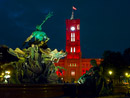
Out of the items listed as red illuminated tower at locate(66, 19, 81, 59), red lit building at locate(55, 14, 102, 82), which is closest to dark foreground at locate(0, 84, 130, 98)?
red lit building at locate(55, 14, 102, 82)

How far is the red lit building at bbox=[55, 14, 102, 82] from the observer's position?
6988 cm

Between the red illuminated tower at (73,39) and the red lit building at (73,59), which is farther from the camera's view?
the red illuminated tower at (73,39)

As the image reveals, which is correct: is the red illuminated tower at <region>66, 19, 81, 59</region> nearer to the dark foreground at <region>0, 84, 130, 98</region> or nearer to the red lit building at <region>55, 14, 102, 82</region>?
the red lit building at <region>55, 14, 102, 82</region>

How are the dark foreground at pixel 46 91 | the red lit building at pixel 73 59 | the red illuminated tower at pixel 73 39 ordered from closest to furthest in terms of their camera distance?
the dark foreground at pixel 46 91 → the red lit building at pixel 73 59 → the red illuminated tower at pixel 73 39

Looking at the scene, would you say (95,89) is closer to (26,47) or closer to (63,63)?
(26,47)

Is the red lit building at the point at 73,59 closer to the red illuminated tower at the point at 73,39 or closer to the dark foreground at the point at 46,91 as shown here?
the red illuminated tower at the point at 73,39

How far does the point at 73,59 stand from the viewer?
72.2 metres

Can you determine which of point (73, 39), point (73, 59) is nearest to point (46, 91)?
point (73, 59)

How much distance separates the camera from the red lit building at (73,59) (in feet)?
229

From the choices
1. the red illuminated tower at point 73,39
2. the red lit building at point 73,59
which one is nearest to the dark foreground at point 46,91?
the red lit building at point 73,59

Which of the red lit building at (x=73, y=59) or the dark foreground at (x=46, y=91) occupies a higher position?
the red lit building at (x=73, y=59)

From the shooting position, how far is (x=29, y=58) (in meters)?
15.4

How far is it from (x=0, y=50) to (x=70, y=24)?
4717 cm

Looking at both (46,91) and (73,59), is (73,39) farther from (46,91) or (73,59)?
(46,91)
